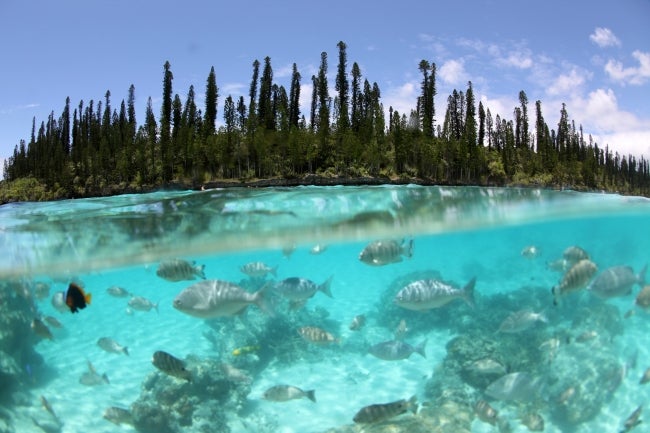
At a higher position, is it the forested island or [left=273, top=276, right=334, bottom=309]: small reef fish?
the forested island

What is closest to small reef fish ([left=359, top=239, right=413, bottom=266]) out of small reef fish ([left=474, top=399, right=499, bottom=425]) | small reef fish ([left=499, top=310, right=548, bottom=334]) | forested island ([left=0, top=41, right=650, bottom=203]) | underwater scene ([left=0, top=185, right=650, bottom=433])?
underwater scene ([left=0, top=185, right=650, bottom=433])

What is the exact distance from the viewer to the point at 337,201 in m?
15.4

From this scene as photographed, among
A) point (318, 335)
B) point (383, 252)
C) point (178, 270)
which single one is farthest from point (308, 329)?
point (178, 270)

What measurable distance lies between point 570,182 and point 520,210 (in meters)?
50.8

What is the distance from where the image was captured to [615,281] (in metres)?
8.15

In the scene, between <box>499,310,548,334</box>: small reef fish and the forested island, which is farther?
the forested island

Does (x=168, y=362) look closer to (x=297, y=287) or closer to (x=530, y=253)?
(x=297, y=287)

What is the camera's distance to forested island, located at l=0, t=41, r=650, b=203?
159 feet

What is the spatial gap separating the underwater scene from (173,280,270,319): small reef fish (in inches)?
1.2

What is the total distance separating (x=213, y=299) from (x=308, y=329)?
252 cm

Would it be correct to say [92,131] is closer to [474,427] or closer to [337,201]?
[337,201]

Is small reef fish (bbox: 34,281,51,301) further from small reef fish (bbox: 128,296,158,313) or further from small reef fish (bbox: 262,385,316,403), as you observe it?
small reef fish (bbox: 262,385,316,403)

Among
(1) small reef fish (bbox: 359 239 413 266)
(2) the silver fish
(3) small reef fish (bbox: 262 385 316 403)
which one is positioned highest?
(1) small reef fish (bbox: 359 239 413 266)

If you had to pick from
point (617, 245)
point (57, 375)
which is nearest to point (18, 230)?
point (57, 375)
